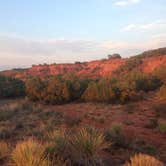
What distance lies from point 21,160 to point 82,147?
1782 mm

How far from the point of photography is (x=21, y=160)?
21.7 ft

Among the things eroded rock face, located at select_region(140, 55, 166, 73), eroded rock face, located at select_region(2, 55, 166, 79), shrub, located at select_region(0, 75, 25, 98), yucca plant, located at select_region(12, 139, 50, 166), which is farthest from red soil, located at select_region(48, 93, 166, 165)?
eroded rock face, located at select_region(2, 55, 166, 79)

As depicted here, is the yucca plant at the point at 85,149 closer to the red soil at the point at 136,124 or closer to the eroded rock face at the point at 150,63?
the red soil at the point at 136,124

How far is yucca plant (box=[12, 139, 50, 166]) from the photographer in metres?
6.22

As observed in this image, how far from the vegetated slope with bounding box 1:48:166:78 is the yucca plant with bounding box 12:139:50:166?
189ft

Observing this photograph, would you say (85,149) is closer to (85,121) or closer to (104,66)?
(85,121)

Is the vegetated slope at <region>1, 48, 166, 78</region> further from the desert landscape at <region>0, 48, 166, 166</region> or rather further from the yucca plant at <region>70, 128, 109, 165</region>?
the yucca plant at <region>70, 128, 109, 165</region>

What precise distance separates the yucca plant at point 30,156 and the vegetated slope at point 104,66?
57.8 meters

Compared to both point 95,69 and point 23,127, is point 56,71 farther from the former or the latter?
point 23,127

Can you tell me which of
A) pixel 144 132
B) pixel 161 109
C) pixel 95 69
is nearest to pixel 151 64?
pixel 95 69

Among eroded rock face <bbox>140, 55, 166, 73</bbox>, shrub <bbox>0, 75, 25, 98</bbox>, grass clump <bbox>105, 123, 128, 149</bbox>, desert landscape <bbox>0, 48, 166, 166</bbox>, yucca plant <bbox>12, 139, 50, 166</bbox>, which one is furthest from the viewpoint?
eroded rock face <bbox>140, 55, 166, 73</bbox>

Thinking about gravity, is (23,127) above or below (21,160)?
below

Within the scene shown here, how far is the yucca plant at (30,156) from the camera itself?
20.4 ft

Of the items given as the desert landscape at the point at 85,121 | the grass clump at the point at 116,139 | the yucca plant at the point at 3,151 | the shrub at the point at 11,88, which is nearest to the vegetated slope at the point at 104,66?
the desert landscape at the point at 85,121
